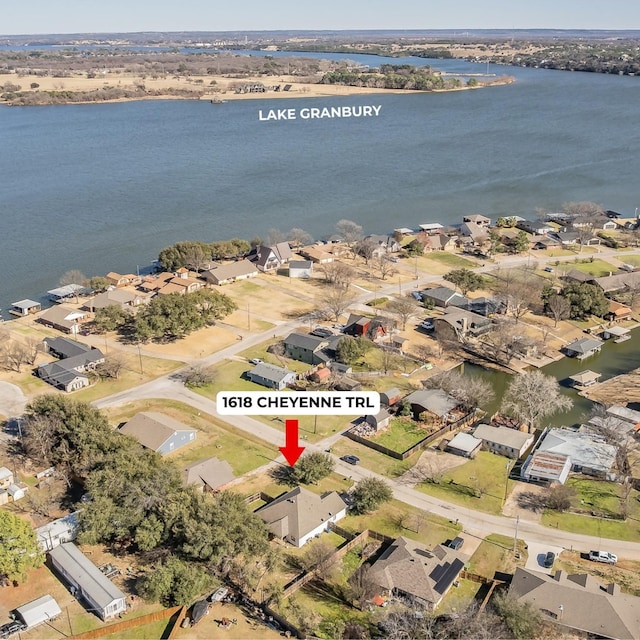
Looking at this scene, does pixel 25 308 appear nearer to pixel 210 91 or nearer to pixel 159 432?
pixel 159 432

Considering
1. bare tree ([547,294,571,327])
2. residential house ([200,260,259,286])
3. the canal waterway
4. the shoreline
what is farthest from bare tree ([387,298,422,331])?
the shoreline

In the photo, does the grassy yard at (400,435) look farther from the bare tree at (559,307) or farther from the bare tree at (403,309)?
the bare tree at (559,307)

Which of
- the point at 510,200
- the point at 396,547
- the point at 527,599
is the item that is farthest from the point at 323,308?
the point at 510,200

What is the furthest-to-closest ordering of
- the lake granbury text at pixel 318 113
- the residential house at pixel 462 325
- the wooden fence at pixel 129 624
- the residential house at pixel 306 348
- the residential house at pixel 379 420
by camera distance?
1. the lake granbury text at pixel 318 113
2. the residential house at pixel 462 325
3. the residential house at pixel 306 348
4. the residential house at pixel 379 420
5. the wooden fence at pixel 129 624

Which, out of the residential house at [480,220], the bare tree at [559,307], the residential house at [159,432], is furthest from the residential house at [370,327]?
the residential house at [480,220]

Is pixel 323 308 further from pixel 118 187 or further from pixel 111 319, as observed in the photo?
pixel 118 187

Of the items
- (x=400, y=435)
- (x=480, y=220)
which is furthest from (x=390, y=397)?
(x=480, y=220)

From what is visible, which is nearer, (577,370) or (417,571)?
(417,571)
